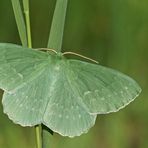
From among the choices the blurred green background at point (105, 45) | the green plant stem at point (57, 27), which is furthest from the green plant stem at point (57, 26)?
the blurred green background at point (105, 45)

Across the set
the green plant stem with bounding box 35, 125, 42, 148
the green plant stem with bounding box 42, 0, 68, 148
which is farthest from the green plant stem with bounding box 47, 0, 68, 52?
the green plant stem with bounding box 35, 125, 42, 148

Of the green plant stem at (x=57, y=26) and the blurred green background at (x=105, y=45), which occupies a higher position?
the green plant stem at (x=57, y=26)

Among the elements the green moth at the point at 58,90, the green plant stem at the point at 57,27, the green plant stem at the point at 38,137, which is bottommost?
the green plant stem at the point at 38,137

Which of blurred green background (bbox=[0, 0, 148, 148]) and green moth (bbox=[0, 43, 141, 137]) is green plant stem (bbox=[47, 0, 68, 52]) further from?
blurred green background (bbox=[0, 0, 148, 148])

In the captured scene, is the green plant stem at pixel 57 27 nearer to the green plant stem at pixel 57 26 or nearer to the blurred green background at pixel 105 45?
the green plant stem at pixel 57 26

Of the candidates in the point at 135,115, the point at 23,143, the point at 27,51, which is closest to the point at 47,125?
the point at 27,51

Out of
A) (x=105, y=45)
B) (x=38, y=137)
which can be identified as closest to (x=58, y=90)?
(x=38, y=137)

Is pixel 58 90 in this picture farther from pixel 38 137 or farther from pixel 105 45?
pixel 105 45
